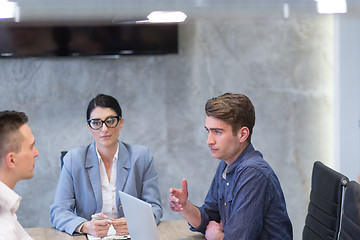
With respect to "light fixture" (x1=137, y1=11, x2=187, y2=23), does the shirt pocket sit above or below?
below

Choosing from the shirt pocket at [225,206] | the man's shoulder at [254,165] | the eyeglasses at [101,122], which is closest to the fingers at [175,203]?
the shirt pocket at [225,206]

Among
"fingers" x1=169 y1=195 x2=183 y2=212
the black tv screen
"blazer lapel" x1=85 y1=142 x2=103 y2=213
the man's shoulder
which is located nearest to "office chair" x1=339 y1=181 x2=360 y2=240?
the man's shoulder

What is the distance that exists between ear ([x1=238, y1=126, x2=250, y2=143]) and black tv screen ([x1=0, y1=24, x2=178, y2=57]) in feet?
5.62

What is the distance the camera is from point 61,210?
8.33 feet

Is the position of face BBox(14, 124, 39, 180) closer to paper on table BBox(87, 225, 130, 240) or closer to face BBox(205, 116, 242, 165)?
paper on table BBox(87, 225, 130, 240)

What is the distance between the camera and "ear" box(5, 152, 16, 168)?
1769mm

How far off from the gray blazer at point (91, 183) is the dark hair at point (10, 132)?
0.78m

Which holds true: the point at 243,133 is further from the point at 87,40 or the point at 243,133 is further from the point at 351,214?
the point at 87,40

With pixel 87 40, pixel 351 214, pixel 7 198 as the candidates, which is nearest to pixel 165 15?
pixel 7 198

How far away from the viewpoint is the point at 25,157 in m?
1.81

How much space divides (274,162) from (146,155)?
70.9 inches

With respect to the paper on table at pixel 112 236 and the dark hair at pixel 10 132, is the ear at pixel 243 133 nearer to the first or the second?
the paper on table at pixel 112 236

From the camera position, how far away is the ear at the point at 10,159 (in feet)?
5.80

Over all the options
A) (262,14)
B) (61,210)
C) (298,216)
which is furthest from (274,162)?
(262,14)
